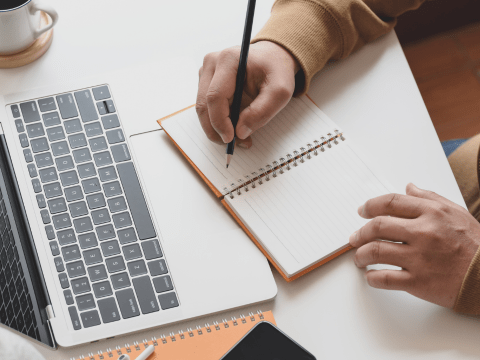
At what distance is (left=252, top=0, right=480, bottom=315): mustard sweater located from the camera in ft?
2.57

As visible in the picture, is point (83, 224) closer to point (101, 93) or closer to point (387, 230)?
point (101, 93)

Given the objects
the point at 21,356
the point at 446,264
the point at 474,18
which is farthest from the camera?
the point at 474,18

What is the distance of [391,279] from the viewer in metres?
0.64

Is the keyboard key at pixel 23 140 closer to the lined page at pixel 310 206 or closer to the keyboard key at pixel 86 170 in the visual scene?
the keyboard key at pixel 86 170

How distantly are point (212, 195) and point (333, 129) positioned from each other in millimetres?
212

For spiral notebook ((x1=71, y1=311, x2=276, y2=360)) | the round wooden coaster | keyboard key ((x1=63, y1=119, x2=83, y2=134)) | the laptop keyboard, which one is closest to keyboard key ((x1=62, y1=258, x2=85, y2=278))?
the laptop keyboard

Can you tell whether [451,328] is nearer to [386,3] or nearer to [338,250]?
[338,250]

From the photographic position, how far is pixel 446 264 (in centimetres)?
65

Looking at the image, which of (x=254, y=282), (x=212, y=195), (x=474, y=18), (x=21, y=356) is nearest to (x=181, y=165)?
(x=212, y=195)

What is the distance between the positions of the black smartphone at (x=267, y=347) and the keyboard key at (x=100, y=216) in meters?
0.25

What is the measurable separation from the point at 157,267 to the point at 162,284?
0.02 m

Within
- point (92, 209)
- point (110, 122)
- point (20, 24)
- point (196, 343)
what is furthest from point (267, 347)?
point (20, 24)

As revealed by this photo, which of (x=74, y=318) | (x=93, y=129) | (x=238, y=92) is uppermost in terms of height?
(x=238, y=92)

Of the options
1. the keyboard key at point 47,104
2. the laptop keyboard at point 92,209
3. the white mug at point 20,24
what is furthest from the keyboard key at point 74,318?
the white mug at point 20,24
